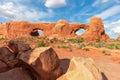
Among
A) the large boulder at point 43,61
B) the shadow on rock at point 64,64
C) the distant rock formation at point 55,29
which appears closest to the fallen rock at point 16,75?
the large boulder at point 43,61

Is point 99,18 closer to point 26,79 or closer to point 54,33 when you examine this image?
point 54,33

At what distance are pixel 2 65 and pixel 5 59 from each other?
A: 349mm

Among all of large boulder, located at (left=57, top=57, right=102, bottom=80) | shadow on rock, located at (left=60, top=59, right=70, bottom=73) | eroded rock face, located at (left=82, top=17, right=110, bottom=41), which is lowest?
shadow on rock, located at (left=60, top=59, right=70, bottom=73)

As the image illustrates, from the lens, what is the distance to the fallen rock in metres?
10.8

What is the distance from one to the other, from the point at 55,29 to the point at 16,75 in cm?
3777

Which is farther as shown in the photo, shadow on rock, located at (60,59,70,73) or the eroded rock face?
the eroded rock face

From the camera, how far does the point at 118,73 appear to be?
1488 cm

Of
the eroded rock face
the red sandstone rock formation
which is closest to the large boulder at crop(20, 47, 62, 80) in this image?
the eroded rock face

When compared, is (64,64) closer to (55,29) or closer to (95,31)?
(95,31)

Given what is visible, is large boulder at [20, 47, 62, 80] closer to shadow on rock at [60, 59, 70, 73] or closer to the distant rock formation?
shadow on rock at [60, 59, 70, 73]

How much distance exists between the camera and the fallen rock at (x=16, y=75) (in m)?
10.8

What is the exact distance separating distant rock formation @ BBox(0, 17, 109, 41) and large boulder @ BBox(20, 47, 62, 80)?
35039 mm

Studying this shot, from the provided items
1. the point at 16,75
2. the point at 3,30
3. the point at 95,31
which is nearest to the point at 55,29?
the point at 95,31

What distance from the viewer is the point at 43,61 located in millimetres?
9867
